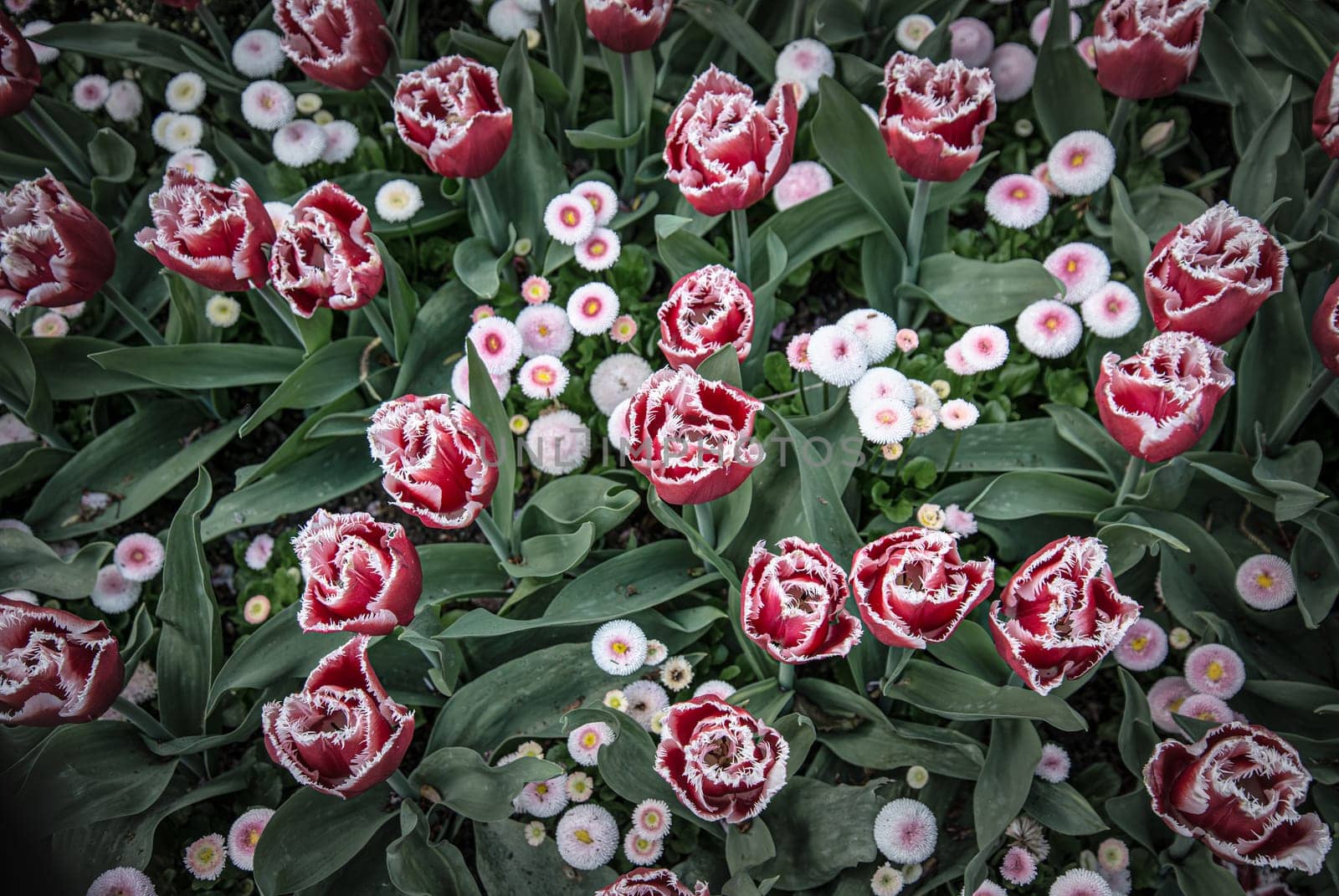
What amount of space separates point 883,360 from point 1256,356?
0.67 metres

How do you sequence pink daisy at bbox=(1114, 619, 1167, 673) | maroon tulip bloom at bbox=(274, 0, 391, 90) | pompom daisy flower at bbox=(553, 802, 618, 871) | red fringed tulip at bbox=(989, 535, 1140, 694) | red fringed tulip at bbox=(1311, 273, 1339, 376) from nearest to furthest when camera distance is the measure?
red fringed tulip at bbox=(989, 535, 1140, 694) → red fringed tulip at bbox=(1311, 273, 1339, 376) → pompom daisy flower at bbox=(553, 802, 618, 871) → pink daisy at bbox=(1114, 619, 1167, 673) → maroon tulip bloom at bbox=(274, 0, 391, 90)

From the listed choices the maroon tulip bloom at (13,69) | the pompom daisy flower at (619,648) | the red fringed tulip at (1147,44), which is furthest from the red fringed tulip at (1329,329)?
the maroon tulip bloom at (13,69)

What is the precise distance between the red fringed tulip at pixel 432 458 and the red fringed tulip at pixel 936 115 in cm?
86

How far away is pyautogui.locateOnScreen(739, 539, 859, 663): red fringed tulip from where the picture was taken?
4.10ft

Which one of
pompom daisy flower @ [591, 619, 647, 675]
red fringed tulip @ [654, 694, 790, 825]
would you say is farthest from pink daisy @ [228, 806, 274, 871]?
red fringed tulip @ [654, 694, 790, 825]

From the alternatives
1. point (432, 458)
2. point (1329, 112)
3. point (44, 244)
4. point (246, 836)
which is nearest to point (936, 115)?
point (1329, 112)

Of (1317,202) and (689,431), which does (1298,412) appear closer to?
(1317,202)

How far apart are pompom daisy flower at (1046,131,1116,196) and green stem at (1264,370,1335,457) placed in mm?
570

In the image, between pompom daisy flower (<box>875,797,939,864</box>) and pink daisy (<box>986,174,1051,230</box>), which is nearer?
pompom daisy flower (<box>875,797,939,864</box>)

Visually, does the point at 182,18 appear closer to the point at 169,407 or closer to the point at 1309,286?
the point at 169,407

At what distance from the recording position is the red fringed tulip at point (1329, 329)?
4.68ft

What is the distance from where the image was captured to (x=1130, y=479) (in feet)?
5.36

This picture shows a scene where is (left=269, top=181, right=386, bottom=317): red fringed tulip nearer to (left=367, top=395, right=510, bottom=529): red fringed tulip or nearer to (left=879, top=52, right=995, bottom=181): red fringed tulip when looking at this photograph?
(left=367, top=395, right=510, bottom=529): red fringed tulip

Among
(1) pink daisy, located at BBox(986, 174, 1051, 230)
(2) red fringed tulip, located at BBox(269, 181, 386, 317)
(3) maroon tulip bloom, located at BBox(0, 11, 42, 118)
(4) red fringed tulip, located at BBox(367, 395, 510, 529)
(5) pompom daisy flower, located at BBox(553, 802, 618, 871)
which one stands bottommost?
(5) pompom daisy flower, located at BBox(553, 802, 618, 871)
